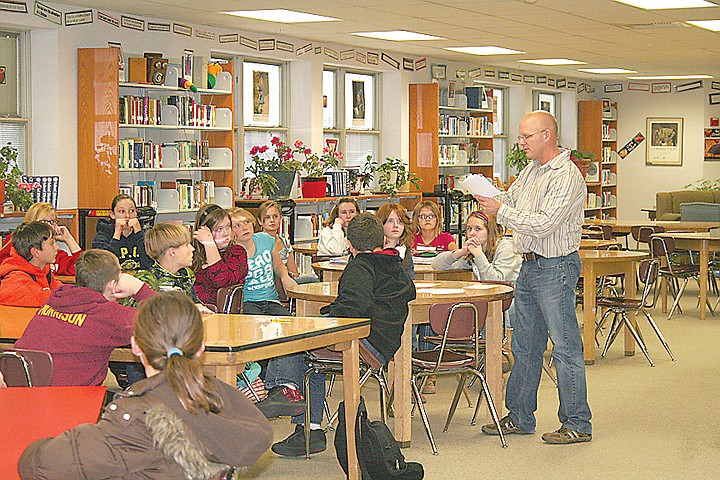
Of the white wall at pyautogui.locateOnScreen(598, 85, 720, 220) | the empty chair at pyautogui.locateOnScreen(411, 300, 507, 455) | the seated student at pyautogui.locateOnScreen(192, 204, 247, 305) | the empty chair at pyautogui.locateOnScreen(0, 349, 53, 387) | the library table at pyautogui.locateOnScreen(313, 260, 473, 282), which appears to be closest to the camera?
the empty chair at pyautogui.locateOnScreen(0, 349, 53, 387)

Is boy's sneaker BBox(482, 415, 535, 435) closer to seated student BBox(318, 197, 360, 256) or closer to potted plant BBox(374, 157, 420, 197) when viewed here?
seated student BBox(318, 197, 360, 256)

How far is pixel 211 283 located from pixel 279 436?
3.22ft

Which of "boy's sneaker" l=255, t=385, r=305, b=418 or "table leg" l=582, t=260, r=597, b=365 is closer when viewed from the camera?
"boy's sneaker" l=255, t=385, r=305, b=418

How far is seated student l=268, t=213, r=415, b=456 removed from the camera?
16.1ft

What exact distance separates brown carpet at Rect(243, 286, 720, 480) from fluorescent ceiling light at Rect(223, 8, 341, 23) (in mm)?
3663

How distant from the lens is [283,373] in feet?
17.9

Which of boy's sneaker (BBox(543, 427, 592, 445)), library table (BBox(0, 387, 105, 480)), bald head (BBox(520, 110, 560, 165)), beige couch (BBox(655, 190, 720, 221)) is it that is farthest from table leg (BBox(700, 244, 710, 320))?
library table (BBox(0, 387, 105, 480))

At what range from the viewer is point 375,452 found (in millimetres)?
4484

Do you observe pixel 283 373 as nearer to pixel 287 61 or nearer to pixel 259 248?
pixel 259 248

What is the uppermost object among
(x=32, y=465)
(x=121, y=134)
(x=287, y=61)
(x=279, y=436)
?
(x=287, y=61)

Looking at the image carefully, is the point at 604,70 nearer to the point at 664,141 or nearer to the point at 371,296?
the point at 664,141

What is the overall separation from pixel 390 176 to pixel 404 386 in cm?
722

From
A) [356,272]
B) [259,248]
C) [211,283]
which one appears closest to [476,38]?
[259,248]

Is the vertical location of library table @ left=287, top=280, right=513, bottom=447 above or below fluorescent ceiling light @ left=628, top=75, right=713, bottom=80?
below
